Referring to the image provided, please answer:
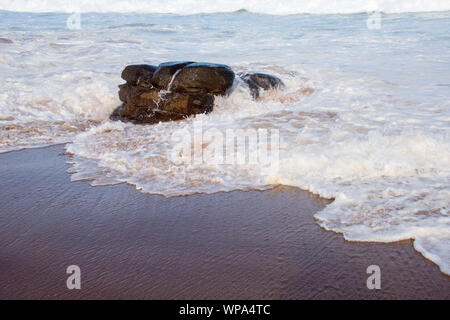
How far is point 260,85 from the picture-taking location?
757cm

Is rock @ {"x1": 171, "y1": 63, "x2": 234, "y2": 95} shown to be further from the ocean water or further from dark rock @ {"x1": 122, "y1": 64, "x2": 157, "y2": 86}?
dark rock @ {"x1": 122, "y1": 64, "x2": 157, "y2": 86}

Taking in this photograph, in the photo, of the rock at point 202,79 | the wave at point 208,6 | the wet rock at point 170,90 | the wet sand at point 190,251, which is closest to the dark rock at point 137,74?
the wet rock at point 170,90

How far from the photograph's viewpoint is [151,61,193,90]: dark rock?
6680 millimetres

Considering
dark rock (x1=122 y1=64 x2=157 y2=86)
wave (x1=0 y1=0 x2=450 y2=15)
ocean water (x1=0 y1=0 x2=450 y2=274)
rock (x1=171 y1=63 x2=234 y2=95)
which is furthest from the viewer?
wave (x1=0 y1=0 x2=450 y2=15)

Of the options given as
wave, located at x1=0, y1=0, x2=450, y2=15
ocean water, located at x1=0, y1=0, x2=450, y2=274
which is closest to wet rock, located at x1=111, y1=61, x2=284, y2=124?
ocean water, located at x1=0, y1=0, x2=450, y2=274

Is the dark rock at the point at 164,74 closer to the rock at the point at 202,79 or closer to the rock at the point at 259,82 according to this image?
the rock at the point at 202,79

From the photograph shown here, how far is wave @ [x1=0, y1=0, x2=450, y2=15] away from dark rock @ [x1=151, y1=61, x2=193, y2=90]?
24.4 meters

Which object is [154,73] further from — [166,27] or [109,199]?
[166,27]

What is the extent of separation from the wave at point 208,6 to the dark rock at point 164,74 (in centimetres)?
2436

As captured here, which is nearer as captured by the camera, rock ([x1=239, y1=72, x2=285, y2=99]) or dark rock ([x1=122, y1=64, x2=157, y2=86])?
dark rock ([x1=122, y1=64, x2=157, y2=86])

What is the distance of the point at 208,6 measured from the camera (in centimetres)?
3353

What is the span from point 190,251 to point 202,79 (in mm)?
4378

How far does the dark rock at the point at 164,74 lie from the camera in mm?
6680

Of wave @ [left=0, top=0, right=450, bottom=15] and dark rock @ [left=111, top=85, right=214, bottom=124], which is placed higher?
wave @ [left=0, top=0, right=450, bottom=15]
